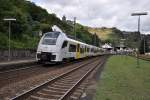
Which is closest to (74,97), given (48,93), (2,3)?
(48,93)

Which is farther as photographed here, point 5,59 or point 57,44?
point 5,59

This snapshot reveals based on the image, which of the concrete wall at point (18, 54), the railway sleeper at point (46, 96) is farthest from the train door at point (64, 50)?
the railway sleeper at point (46, 96)

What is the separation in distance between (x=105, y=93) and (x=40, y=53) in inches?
727

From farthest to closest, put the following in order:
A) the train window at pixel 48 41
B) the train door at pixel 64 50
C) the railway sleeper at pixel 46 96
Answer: the train door at pixel 64 50
the train window at pixel 48 41
the railway sleeper at pixel 46 96

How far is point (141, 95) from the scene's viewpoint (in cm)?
1304

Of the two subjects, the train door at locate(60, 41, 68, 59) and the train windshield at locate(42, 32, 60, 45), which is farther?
the train door at locate(60, 41, 68, 59)

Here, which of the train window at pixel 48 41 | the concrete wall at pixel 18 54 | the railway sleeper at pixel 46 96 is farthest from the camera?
the concrete wall at pixel 18 54

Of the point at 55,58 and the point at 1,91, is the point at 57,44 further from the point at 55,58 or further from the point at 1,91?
A: the point at 1,91

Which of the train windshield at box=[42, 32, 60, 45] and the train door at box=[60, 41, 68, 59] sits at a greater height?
the train windshield at box=[42, 32, 60, 45]

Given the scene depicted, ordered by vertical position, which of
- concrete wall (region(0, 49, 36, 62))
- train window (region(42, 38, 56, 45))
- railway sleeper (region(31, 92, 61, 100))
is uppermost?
train window (region(42, 38, 56, 45))

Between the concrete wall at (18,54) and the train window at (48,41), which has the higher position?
the train window at (48,41)

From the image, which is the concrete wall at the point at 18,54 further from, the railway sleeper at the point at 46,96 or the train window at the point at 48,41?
the railway sleeper at the point at 46,96

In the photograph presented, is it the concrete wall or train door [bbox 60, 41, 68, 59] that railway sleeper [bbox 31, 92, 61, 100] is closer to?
train door [bbox 60, 41, 68, 59]

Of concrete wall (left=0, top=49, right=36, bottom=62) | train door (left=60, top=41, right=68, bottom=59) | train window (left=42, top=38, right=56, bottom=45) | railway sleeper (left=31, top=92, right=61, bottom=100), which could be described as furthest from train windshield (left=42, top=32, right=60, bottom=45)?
railway sleeper (left=31, top=92, right=61, bottom=100)
